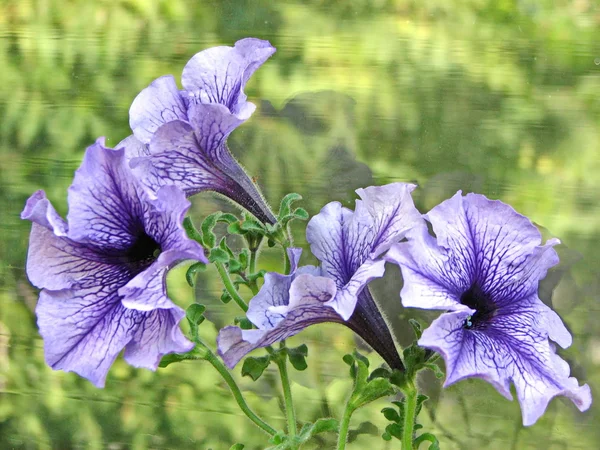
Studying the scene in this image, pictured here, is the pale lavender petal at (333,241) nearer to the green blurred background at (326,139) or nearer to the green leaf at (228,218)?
the green leaf at (228,218)

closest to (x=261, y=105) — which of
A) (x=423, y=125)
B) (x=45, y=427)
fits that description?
(x=423, y=125)

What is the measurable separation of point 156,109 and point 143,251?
14 centimetres

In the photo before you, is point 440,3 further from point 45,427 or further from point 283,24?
point 45,427

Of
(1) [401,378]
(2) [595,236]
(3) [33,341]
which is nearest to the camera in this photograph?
(1) [401,378]

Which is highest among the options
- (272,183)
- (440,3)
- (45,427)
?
(440,3)

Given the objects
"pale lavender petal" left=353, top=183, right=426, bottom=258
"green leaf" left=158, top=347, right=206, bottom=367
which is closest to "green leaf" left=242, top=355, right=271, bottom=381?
"green leaf" left=158, top=347, right=206, bottom=367

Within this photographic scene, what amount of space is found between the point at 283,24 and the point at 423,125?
0.23 metres

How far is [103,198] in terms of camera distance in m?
0.54

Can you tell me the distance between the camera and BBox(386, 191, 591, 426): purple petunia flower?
501mm

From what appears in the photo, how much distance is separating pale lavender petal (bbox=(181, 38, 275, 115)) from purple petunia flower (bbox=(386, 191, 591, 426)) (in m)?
0.20

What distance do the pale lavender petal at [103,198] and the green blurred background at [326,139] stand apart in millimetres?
381

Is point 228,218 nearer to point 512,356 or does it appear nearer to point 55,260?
point 55,260

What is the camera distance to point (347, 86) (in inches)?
34.9

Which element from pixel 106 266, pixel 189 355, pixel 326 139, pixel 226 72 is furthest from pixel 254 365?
pixel 326 139
